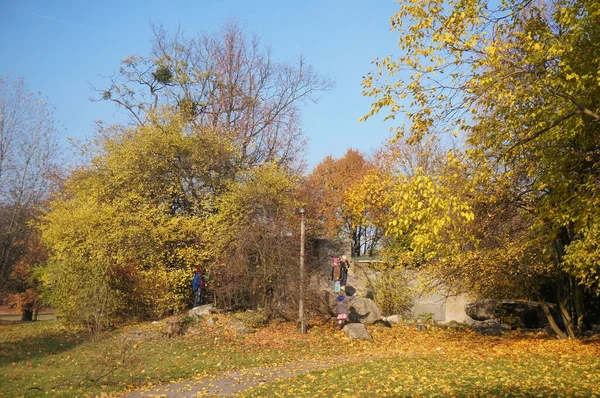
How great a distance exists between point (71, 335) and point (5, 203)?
29.0 feet

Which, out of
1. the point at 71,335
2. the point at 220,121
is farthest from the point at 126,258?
the point at 220,121

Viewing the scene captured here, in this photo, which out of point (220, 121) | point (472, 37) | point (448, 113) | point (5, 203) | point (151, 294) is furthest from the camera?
point (220, 121)

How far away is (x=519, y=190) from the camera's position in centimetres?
1120

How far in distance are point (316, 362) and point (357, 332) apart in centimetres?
356

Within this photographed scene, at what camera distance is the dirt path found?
876 cm

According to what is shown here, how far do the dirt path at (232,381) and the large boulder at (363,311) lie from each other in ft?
17.7

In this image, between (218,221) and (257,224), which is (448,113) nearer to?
(257,224)

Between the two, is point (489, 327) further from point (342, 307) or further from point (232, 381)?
point (232, 381)

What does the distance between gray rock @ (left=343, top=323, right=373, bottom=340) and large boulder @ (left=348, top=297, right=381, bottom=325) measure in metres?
1.84

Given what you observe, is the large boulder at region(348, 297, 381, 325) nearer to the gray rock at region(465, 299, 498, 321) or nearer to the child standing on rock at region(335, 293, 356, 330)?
the child standing on rock at region(335, 293, 356, 330)

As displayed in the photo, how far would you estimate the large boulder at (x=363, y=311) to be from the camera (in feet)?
57.3

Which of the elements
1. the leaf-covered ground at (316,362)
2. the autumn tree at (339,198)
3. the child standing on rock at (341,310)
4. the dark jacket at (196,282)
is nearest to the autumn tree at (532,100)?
the leaf-covered ground at (316,362)

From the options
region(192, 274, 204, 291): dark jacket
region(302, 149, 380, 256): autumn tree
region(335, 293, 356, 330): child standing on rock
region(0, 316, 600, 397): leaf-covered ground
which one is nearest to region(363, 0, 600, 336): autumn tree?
region(0, 316, 600, 397): leaf-covered ground

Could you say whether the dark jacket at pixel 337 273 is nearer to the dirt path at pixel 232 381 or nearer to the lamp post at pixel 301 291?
the lamp post at pixel 301 291
